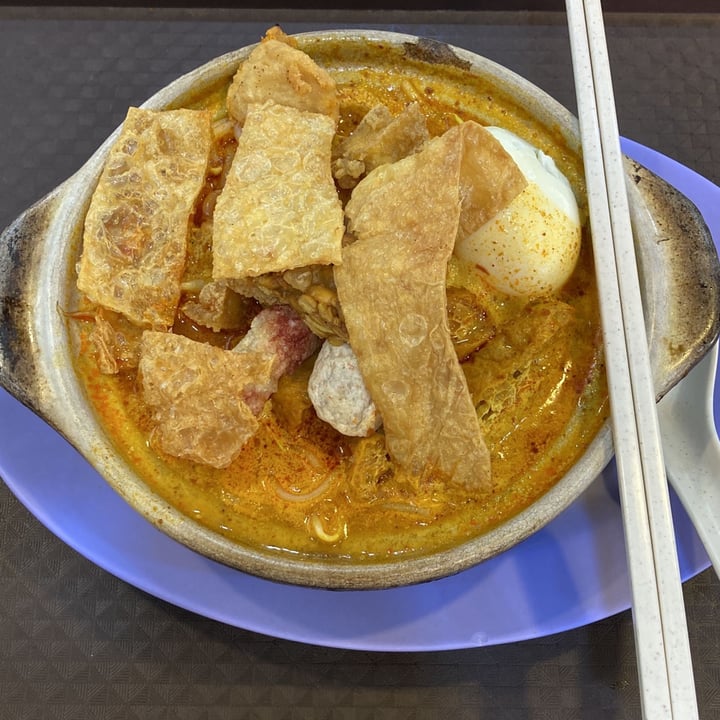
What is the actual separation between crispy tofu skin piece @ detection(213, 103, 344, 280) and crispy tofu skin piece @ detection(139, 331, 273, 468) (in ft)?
0.63

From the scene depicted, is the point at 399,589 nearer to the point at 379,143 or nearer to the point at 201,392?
the point at 201,392

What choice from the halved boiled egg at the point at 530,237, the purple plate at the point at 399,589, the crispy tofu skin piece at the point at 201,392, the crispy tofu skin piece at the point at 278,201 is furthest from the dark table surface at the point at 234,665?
the halved boiled egg at the point at 530,237

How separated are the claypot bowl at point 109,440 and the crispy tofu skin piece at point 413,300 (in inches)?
9.0

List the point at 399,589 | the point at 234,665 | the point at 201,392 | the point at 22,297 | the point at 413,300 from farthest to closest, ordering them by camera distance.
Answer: the point at 234,665 → the point at 399,589 → the point at 22,297 → the point at 201,392 → the point at 413,300

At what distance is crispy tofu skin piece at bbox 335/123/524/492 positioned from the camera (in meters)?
1.32

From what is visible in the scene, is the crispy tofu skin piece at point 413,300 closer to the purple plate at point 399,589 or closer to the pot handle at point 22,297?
the purple plate at point 399,589

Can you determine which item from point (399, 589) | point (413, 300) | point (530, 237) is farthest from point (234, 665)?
point (530, 237)

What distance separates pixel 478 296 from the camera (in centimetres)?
164

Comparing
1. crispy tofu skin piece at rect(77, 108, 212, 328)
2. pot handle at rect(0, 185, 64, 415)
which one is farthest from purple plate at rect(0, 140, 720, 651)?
crispy tofu skin piece at rect(77, 108, 212, 328)

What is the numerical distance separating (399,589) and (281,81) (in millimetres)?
1324

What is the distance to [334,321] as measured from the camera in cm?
141

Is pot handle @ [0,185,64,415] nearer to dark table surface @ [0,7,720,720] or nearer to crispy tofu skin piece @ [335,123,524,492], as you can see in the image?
dark table surface @ [0,7,720,720]

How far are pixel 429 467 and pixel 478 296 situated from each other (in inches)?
18.6

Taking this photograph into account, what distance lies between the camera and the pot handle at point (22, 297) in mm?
1487
